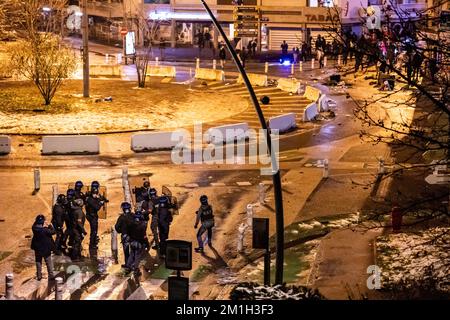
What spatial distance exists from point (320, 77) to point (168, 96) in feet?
41.4

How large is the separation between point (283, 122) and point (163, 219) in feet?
49.9

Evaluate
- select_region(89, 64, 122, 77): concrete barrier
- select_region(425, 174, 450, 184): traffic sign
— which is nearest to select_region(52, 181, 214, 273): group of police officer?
select_region(425, 174, 450, 184): traffic sign

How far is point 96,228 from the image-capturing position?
682 inches

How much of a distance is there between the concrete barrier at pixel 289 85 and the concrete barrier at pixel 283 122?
9.21 m

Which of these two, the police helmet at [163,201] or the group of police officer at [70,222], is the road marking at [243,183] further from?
the group of police officer at [70,222]

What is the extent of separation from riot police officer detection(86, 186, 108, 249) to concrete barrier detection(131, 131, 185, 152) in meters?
10.3

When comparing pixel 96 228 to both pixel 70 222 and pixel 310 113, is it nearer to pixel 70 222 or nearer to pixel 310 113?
pixel 70 222

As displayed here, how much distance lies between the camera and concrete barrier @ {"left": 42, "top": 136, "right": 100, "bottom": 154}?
1064 inches

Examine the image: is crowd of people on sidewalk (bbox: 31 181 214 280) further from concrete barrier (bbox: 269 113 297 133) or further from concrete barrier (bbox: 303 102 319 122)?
concrete barrier (bbox: 303 102 319 122)

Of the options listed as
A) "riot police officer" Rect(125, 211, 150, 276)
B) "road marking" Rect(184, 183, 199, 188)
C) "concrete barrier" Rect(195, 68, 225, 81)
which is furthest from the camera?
"concrete barrier" Rect(195, 68, 225, 81)

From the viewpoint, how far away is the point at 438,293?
1390 cm

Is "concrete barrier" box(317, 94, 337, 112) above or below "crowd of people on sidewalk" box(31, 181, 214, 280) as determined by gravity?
above
